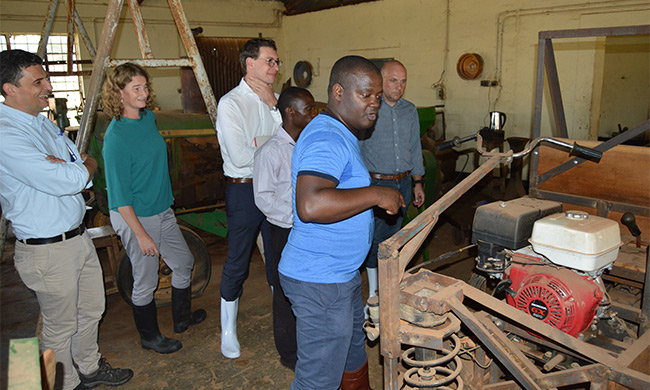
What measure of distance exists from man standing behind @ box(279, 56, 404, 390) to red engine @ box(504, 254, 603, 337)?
93cm

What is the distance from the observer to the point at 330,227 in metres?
1.92

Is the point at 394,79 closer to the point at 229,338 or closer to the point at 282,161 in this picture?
the point at 282,161

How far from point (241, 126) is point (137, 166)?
27.4 inches

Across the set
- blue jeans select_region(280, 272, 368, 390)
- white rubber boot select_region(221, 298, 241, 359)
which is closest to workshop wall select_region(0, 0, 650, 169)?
white rubber boot select_region(221, 298, 241, 359)

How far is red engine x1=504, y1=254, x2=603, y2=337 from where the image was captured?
2229 mm

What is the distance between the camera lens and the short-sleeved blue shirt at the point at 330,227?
178cm

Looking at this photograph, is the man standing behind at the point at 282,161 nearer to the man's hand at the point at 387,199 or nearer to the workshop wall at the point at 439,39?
the man's hand at the point at 387,199

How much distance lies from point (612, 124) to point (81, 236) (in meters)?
10.9

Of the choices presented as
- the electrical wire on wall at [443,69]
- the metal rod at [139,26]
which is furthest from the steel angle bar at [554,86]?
the electrical wire on wall at [443,69]

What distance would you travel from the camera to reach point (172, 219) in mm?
3293

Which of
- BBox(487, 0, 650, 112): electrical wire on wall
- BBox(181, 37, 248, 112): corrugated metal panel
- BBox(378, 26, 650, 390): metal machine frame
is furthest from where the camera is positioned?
BBox(181, 37, 248, 112): corrugated metal panel

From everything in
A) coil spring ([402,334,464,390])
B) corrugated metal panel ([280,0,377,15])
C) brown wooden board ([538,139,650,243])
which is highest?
corrugated metal panel ([280,0,377,15])

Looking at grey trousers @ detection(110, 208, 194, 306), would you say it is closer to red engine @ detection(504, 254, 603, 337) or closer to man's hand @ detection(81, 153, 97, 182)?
man's hand @ detection(81, 153, 97, 182)

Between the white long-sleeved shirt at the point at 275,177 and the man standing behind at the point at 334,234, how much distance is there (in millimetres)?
657
